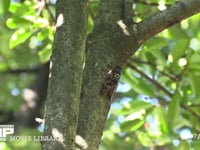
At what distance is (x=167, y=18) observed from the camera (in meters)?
1.16

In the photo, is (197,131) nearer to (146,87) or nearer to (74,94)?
(146,87)

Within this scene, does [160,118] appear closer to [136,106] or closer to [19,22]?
[136,106]

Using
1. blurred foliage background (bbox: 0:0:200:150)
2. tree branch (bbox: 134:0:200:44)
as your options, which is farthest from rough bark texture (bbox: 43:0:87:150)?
blurred foliage background (bbox: 0:0:200:150)

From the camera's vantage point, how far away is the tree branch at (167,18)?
1.14m

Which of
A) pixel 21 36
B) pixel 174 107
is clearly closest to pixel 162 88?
pixel 174 107

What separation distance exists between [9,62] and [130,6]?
3.37 metres

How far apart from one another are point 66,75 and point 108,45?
0.50 feet

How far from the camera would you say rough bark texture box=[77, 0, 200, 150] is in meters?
1.09

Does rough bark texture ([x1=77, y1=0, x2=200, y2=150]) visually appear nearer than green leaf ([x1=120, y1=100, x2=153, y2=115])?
Yes

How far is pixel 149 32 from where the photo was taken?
1.17 metres

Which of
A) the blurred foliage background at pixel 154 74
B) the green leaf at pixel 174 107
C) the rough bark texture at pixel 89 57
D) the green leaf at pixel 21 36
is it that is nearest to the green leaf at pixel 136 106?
the blurred foliage background at pixel 154 74

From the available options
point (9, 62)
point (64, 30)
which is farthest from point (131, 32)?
point (9, 62)

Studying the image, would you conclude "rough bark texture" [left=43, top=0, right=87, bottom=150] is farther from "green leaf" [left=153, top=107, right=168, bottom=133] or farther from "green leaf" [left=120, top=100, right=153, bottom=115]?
"green leaf" [left=153, top=107, right=168, bottom=133]

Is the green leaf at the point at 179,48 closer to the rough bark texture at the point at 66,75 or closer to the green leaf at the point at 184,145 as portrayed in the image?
the green leaf at the point at 184,145
